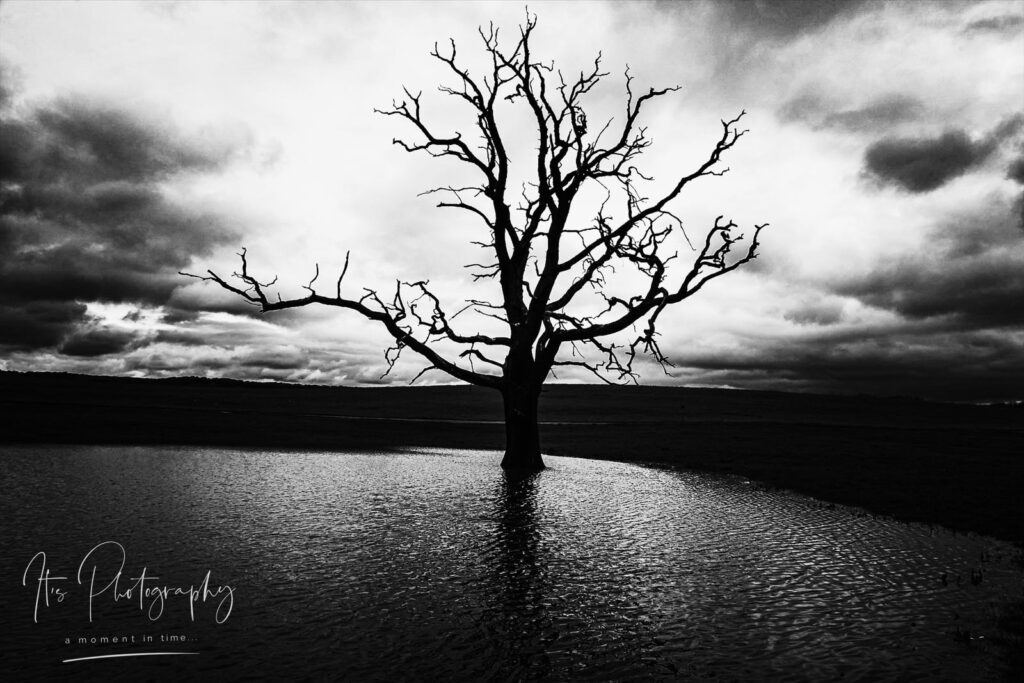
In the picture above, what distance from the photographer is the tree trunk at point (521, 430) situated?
84.4ft

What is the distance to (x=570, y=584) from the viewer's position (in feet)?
33.6

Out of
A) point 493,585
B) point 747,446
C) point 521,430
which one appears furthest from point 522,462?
point 747,446

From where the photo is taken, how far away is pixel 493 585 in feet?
32.8

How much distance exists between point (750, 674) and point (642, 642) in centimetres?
138

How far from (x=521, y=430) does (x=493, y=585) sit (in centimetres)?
1602

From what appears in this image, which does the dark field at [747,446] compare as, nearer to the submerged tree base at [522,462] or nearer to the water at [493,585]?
the water at [493,585]

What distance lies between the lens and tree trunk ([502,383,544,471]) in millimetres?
25734

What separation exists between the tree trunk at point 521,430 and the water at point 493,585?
7196 mm

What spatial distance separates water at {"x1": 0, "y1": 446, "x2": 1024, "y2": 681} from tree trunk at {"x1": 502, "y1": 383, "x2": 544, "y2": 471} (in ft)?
23.6
